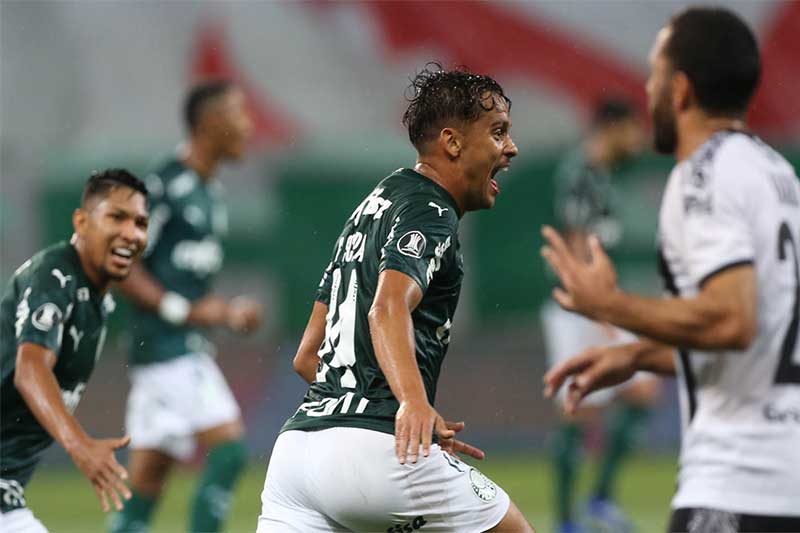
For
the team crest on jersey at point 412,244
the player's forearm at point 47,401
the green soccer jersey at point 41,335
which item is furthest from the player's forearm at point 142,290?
the team crest on jersey at point 412,244

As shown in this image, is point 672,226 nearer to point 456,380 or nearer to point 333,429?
point 333,429

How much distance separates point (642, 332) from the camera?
3334mm

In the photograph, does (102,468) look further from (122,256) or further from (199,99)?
(199,99)

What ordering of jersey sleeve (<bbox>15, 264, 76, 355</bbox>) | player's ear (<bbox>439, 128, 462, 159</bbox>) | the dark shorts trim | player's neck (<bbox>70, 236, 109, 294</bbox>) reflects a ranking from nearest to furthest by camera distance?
the dark shorts trim → player's ear (<bbox>439, 128, 462, 159</bbox>) → jersey sleeve (<bbox>15, 264, 76, 355</bbox>) → player's neck (<bbox>70, 236, 109, 294</bbox>)

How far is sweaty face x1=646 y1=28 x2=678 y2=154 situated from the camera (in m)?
3.60

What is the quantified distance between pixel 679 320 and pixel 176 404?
4.50m

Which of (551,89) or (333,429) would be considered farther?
(551,89)

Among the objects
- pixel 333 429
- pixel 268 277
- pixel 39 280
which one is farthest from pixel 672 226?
pixel 268 277

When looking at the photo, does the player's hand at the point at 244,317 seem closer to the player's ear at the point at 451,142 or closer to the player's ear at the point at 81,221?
the player's ear at the point at 81,221

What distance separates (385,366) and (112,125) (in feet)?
35.8

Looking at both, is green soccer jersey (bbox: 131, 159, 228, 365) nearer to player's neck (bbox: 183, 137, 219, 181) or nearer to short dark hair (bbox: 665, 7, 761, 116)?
player's neck (bbox: 183, 137, 219, 181)

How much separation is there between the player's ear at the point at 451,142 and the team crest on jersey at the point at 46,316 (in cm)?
160

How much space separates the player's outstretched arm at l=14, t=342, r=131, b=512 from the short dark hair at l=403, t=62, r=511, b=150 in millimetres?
1376

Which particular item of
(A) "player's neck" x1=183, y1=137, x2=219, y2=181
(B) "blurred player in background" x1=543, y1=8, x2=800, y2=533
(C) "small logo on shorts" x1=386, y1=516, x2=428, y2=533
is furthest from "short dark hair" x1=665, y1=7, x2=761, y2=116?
(A) "player's neck" x1=183, y1=137, x2=219, y2=181
